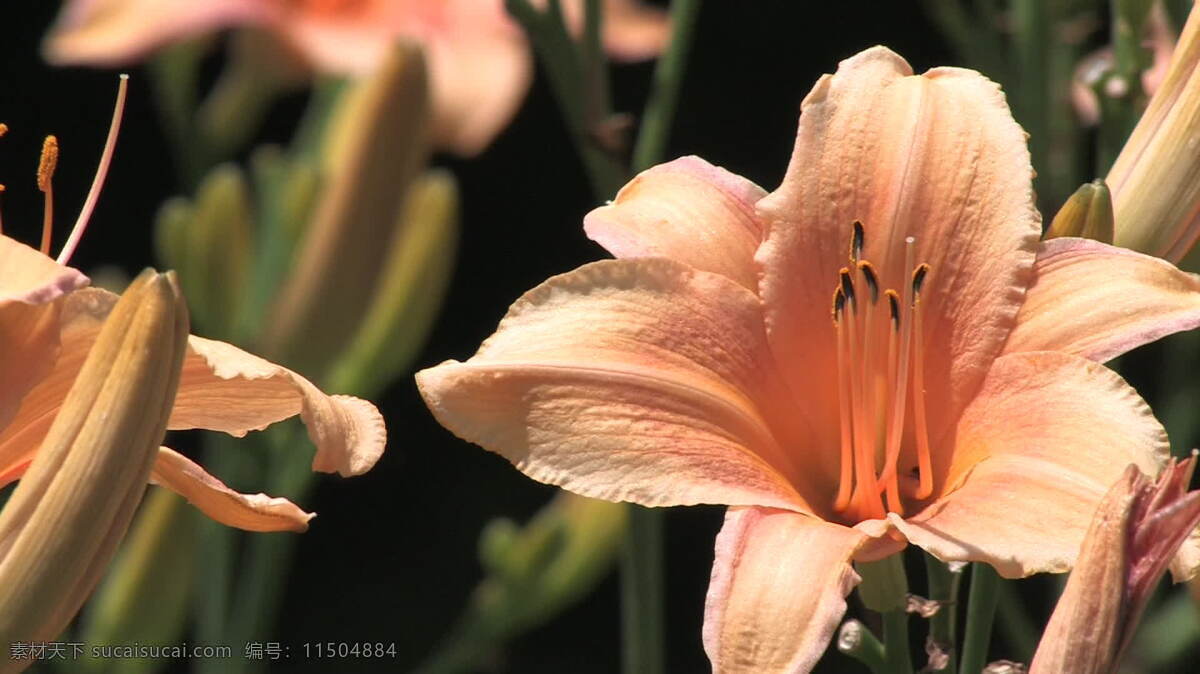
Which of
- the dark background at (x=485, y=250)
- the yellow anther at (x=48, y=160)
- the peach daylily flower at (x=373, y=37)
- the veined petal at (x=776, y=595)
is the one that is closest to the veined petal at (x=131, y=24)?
the peach daylily flower at (x=373, y=37)

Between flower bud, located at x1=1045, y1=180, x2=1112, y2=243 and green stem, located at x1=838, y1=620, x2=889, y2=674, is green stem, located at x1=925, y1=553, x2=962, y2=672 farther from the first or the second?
flower bud, located at x1=1045, y1=180, x2=1112, y2=243

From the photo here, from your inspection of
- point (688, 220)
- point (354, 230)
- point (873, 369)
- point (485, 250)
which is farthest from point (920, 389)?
point (485, 250)

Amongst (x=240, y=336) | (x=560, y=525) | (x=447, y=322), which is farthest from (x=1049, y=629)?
(x=447, y=322)

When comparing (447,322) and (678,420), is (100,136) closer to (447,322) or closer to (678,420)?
(447,322)

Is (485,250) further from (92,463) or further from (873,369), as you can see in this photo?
(92,463)

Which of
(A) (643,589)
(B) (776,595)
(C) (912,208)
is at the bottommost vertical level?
(A) (643,589)

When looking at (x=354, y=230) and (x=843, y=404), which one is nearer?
(x=843, y=404)

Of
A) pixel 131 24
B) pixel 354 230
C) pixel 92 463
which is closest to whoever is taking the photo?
pixel 92 463

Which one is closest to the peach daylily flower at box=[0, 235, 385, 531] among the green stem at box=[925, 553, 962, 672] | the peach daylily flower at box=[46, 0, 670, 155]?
the green stem at box=[925, 553, 962, 672]
